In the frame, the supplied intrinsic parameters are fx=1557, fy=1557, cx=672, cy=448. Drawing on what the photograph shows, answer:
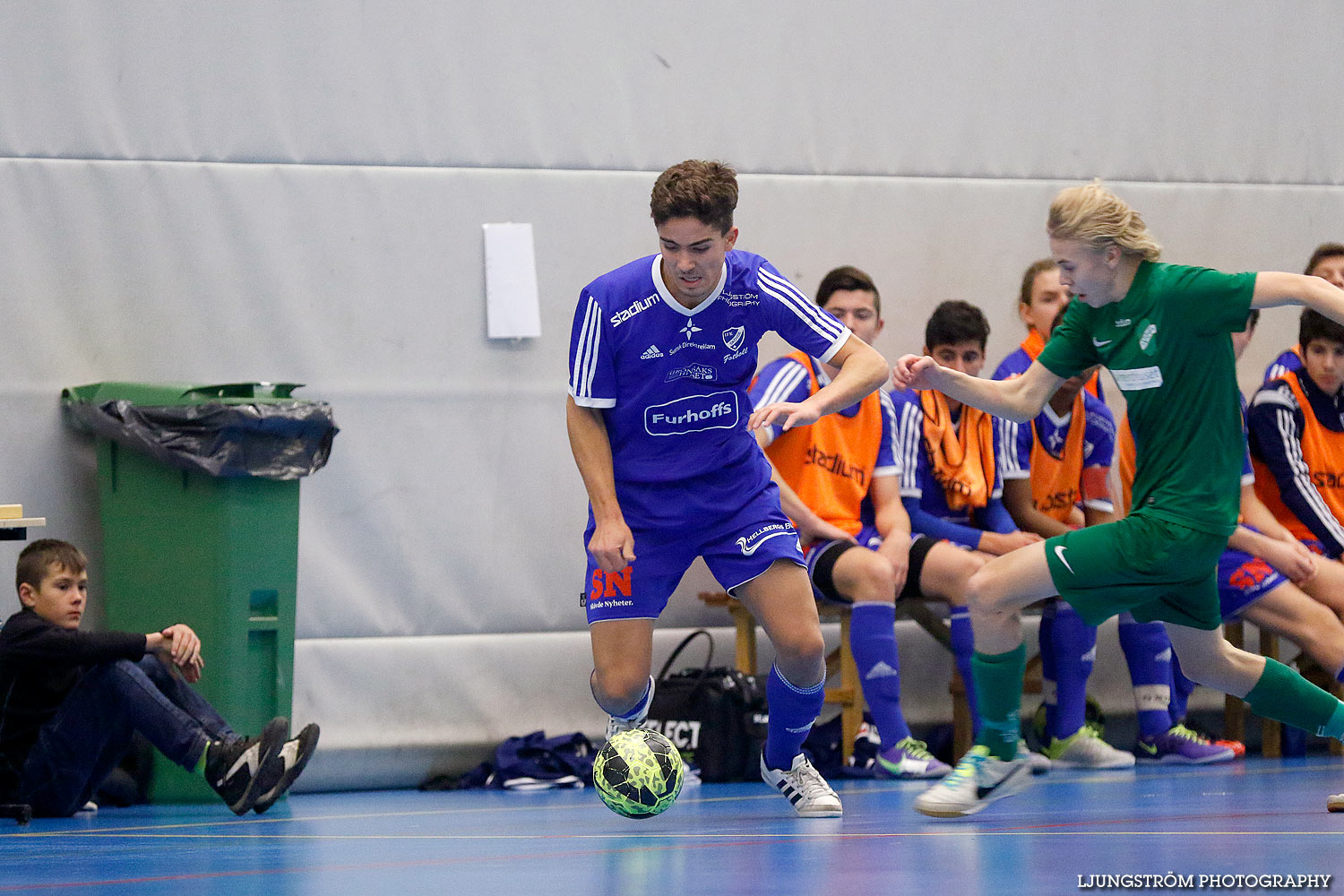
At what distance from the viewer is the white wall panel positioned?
276 inches

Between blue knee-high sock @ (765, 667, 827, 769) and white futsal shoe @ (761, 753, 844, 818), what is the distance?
0.12ft

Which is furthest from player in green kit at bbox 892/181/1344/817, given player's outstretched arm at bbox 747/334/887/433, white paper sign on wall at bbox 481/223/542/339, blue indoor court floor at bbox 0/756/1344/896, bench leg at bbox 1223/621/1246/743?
bench leg at bbox 1223/621/1246/743

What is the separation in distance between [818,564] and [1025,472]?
4.38 ft

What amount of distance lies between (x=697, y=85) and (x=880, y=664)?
122 inches

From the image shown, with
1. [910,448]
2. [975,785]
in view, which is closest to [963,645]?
[910,448]

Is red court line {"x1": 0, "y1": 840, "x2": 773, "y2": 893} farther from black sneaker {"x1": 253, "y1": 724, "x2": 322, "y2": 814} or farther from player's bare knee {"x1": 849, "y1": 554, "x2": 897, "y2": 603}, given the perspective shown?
player's bare knee {"x1": 849, "y1": 554, "x2": 897, "y2": 603}

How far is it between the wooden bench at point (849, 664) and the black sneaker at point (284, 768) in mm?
2201

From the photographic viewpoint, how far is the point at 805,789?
514 centimetres

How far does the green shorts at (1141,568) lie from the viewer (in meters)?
4.50

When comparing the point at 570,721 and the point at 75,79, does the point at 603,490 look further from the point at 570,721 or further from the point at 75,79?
the point at 75,79

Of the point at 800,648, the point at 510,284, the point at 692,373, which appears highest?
the point at 510,284

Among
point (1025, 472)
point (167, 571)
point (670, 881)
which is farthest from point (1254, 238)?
point (670, 881)

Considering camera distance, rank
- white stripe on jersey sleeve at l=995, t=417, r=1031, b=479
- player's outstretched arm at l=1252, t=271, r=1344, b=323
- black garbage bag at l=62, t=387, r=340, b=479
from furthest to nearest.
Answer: white stripe on jersey sleeve at l=995, t=417, r=1031, b=479 → black garbage bag at l=62, t=387, r=340, b=479 → player's outstretched arm at l=1252, t=271, r=1344, b=323

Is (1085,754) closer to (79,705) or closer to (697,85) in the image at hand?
(697,85)
